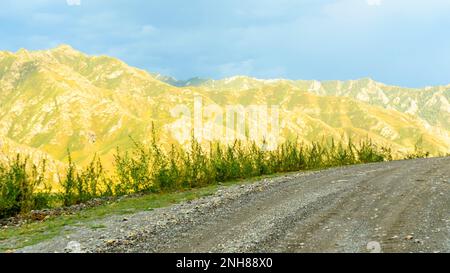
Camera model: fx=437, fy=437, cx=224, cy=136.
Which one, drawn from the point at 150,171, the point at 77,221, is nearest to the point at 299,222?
the point at 77,221

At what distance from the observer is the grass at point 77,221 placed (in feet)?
35.5

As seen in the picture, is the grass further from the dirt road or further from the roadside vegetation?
the roadside vegetation

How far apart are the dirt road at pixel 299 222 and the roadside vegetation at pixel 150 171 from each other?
15.7 ft

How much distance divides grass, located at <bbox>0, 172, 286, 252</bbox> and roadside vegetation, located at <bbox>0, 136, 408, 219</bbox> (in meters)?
1.94

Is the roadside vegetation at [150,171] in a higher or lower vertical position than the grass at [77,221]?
higher

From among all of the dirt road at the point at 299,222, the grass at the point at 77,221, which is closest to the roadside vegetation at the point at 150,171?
the grass at the point at 77,221

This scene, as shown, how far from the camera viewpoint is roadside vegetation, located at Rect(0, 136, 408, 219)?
16.4m

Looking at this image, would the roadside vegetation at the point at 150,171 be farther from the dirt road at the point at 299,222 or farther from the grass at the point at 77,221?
the dirt road at the point at 299,222

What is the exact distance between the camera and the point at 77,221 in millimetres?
12906

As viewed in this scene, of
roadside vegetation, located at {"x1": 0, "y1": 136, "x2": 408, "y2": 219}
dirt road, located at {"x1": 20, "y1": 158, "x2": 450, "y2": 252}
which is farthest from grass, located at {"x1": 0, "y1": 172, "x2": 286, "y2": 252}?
roadside vegetation, located at {"x1": 0, "y1": 136, "x2": 408, "y2": 219}

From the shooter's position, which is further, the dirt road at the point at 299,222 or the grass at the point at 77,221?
the grass at the point at 77,221

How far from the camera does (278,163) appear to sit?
23.8 m

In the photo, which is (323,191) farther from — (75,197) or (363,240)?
(75,197)
